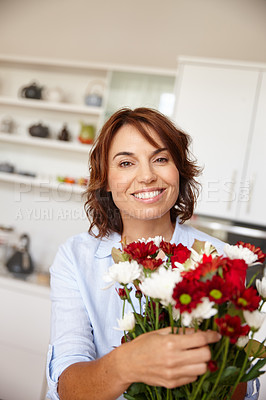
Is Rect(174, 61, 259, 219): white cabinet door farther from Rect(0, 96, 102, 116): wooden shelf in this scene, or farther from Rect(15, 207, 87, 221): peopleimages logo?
Rect(15, 207, 87, 221): peopleimages logo

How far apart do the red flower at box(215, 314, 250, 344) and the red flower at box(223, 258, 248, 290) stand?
0.16 ft

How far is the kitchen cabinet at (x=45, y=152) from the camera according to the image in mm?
3641

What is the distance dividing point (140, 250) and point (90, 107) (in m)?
2.86

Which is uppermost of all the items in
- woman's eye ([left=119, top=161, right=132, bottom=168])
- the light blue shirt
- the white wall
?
the white wall

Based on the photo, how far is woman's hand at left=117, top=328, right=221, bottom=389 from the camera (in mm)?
657

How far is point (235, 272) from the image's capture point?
2.18 feet

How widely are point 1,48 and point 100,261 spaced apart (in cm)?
329

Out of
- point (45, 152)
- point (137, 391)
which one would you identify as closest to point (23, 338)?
point (45, 152)

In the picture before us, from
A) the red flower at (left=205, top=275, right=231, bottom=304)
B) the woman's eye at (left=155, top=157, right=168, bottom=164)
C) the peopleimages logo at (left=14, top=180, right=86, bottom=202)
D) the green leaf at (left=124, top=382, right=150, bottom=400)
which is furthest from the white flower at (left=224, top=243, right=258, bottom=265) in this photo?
the peopleimages logo at (left=14, top=180, right=86, bottom=202)

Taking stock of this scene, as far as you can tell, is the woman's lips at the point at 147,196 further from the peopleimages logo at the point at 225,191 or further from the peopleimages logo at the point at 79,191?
the peopleimages logo at the point at 225,191

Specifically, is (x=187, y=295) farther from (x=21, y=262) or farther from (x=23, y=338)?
(x=21, y=262)

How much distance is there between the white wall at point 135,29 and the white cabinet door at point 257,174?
70 centimetres

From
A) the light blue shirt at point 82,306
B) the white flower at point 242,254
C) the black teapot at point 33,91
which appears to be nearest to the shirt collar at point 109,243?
the light blue shirt at point 82,306

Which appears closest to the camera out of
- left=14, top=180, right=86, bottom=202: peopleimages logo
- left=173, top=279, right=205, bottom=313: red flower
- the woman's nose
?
left=173, top=279, right=205, bottom=313: red flower
